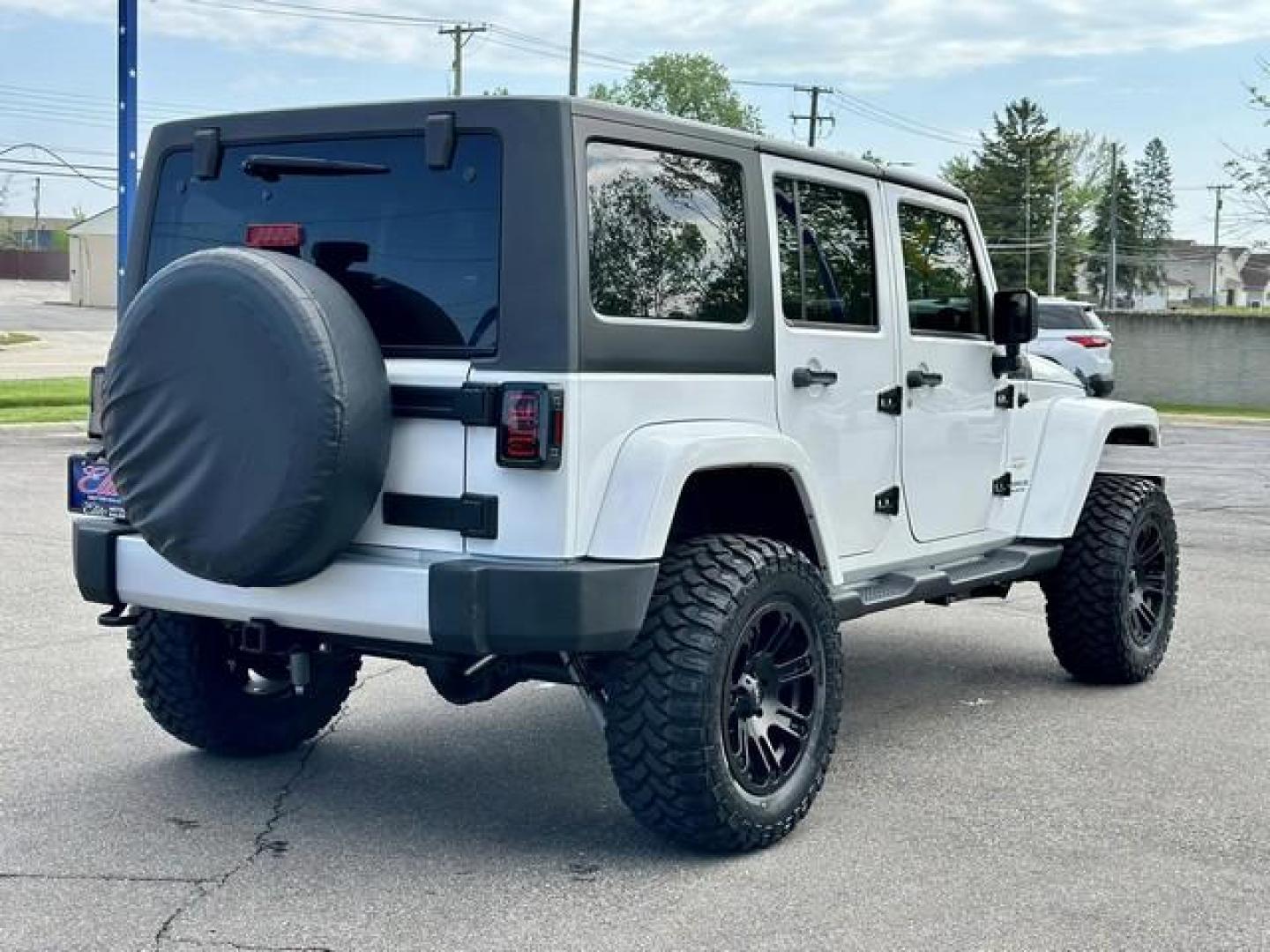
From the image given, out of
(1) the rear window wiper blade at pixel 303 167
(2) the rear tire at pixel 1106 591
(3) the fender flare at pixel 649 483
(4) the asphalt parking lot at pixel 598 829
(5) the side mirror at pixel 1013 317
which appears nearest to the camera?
(4) the asphalt parking lot at pixel 598 829

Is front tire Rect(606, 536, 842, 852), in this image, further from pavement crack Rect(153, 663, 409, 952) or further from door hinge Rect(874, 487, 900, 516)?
pavement crack Rect(153, 663, 409, 952)

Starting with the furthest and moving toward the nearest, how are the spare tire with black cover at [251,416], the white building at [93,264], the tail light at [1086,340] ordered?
the white building at [93,264] → the tail light at [1086,340] → the spare tire with black cover at [251,416]

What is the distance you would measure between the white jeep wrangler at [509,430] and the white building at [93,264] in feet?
245

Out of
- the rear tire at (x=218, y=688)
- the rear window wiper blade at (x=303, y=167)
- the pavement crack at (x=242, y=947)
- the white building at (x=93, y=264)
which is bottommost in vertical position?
the pavement crack at (x=242, y=947)

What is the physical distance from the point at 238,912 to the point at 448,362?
59.8 inches

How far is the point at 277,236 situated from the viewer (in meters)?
4.82

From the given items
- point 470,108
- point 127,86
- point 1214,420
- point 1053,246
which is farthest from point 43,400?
point 1053,246

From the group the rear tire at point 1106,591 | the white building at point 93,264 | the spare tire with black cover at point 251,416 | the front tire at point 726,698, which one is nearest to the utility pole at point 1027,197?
the white building at point 93,264

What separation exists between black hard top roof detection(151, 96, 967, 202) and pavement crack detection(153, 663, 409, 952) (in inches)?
81.5

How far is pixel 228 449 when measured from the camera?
4336mm

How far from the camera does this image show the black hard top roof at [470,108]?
449 centimetres

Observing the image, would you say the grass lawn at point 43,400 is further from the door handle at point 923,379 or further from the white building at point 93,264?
the white building at point 93,264

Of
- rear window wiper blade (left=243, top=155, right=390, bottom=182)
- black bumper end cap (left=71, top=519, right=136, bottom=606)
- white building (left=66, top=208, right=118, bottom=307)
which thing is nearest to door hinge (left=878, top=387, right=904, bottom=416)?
rear window wiper blade (left=243, top=155, right=390, bottom=182)

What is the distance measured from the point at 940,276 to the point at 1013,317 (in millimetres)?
396
